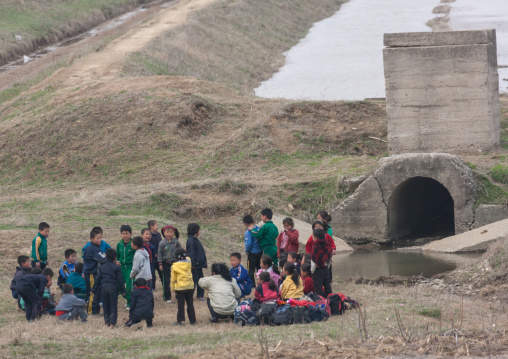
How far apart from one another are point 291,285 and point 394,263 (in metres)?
6.09

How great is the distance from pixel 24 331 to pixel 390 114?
13746 mm

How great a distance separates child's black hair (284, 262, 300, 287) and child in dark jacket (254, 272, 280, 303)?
0.36 m

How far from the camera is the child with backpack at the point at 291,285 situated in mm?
11133

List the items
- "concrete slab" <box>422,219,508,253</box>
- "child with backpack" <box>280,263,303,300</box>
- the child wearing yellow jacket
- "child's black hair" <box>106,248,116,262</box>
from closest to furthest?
the child wearing yellow jacket → "child's black hair" <box>106,248,116,262</box> → "child with backpack" <box>280,263,303,300</box> → "concrete slab" <box>422,219,508,253</box>

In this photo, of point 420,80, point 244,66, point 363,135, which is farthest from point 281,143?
point 244,66

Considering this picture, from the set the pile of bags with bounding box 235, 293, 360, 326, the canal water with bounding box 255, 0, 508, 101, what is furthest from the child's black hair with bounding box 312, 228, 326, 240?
the canal water with bounding box 255, 0, 508, 101

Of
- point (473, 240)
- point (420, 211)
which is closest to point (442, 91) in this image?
point (420, 211)

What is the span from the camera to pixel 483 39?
2052 centimetres

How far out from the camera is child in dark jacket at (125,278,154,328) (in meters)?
10.6

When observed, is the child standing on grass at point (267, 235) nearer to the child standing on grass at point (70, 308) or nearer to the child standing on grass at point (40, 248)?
the child standing on grass at point (70, 308)

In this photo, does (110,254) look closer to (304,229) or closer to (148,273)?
(148,273)

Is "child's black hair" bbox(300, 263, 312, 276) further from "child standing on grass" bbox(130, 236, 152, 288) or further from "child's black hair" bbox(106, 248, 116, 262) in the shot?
"child's black hair" bbox(106, 248, 116, 262)

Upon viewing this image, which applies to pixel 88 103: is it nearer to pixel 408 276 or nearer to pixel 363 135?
pixel 363 135

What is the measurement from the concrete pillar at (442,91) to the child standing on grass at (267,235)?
30.1 feet
